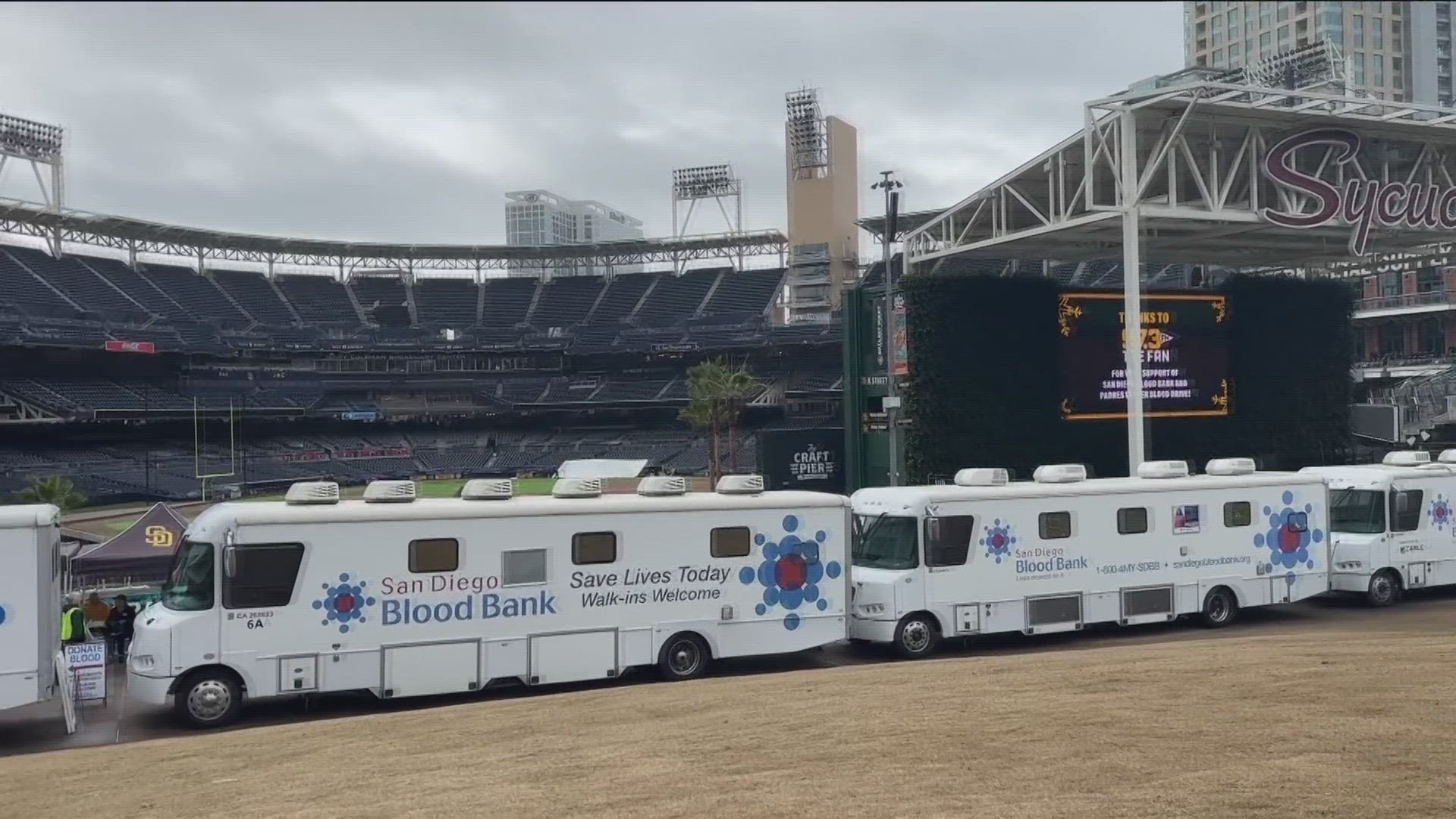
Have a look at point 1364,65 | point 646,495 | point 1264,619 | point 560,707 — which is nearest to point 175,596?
point 560,707

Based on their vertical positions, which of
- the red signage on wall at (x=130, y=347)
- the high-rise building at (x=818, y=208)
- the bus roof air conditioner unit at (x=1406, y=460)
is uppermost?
the high-rise building at (x=818, y=208)

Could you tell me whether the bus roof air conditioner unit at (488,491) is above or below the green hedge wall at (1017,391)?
below

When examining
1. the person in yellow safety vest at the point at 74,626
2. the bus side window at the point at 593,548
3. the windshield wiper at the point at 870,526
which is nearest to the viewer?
the bus side window at the point at 593,548

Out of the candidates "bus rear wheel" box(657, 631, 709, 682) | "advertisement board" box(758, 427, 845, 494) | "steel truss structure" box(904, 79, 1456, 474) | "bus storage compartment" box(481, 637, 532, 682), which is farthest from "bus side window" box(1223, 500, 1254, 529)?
"advertisement board" box(758, 427, 845, 494)

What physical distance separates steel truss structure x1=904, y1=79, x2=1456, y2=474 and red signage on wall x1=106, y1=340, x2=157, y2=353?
4996 cm

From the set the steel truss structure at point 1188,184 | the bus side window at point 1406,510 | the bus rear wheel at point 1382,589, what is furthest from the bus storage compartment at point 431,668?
the steel truss structure at point 1188,184

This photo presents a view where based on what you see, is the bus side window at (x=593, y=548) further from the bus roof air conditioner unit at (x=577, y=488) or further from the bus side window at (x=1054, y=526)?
the bus side window at (x=1054, y=526)

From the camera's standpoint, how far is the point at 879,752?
8.73 meters

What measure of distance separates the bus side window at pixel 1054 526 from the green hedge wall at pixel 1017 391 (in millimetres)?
13888

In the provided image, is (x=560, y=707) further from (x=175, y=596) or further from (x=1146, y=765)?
(x=1146, y=765)

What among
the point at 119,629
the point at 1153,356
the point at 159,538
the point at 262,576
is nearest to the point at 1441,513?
the point at 1153,356

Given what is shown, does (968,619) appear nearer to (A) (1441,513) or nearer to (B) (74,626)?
(A) (1441,513)

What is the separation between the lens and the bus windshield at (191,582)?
1318 cm

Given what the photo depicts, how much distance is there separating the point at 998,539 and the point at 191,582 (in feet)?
37.0
